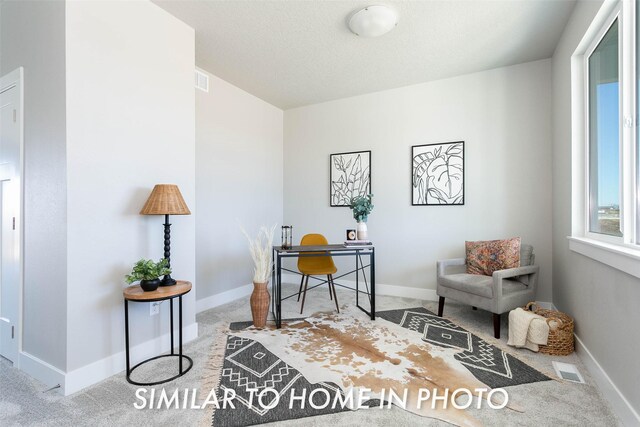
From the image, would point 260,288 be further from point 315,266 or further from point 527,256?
point 527,256

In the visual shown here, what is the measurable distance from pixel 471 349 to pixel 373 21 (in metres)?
2.70

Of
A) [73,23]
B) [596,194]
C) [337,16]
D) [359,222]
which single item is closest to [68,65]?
[73,23]

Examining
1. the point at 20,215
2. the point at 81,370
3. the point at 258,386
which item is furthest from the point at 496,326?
the point at 20,215

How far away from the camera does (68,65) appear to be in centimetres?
184

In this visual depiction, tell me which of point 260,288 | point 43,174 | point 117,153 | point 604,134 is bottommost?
point 260,288

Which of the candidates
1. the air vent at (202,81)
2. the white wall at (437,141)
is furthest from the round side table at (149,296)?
the white wall at (437,141)

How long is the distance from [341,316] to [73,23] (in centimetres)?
311

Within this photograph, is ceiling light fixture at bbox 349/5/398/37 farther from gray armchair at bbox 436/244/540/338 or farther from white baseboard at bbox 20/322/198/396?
white baseboard at bbox 20/322/198/396

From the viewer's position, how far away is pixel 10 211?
2195 mm

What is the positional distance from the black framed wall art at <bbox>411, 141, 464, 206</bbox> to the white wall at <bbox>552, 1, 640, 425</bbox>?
2.96 feet

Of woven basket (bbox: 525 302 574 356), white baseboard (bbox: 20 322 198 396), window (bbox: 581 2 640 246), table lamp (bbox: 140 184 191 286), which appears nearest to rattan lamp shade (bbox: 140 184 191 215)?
table lamp (bbox: 140 184 191 286)

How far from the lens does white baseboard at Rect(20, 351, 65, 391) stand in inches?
73.2

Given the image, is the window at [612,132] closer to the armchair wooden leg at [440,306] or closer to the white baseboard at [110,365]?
the armchair wooden leg at [440,306]

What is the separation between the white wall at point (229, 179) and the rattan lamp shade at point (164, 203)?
1203mm
